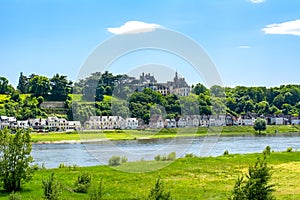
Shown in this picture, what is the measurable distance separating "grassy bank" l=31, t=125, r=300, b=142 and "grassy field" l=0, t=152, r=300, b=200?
10.7 feet

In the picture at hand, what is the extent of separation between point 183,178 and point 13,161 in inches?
411

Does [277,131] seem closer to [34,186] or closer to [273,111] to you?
[273,111]

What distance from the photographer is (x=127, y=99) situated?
78.9ft

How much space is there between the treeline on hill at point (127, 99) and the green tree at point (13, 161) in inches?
173

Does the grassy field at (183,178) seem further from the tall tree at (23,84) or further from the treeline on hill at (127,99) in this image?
the tall tree at (23,84)

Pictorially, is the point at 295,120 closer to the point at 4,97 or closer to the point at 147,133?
the point at 4,97

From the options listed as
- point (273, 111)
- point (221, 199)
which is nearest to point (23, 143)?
point (221, 199)

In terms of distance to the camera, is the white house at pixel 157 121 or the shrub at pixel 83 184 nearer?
the shrub at pixel 83 184

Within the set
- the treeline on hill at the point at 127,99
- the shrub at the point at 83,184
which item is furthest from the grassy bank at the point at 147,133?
the shrub at the point at 83,184

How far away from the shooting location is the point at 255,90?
142000mm

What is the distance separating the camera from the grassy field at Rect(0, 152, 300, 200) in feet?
72.8

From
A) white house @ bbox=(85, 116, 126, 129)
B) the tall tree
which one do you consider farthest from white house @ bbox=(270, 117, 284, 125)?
white house @ bbox=(85, 116, 126, 129)

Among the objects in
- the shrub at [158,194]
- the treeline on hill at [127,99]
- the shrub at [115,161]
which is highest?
the treeline on hill at [127,99]

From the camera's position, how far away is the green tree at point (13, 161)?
21.9 meters
